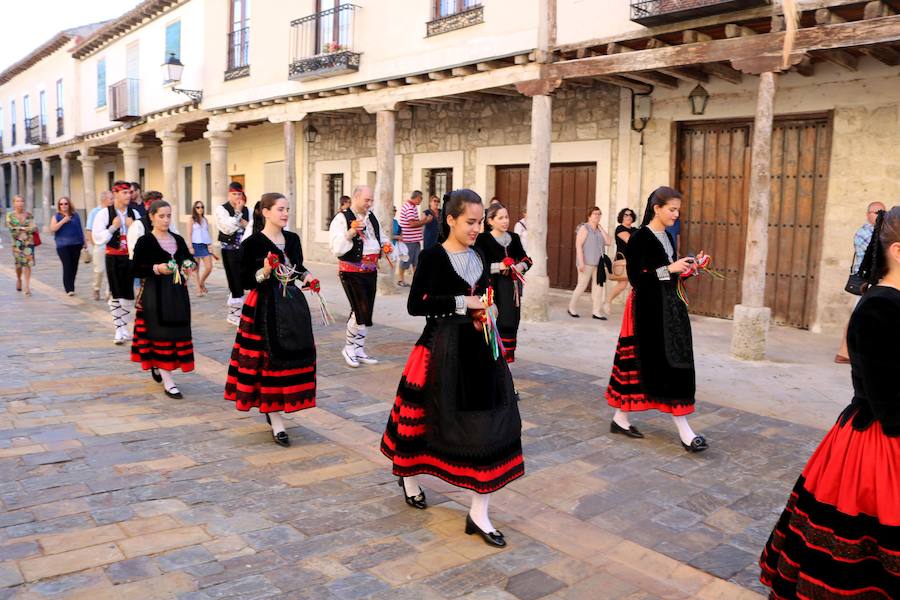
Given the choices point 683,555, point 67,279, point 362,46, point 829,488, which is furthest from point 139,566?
point 362,46

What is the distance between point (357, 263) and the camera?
739 centimetres

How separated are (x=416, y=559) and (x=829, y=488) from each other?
1.78m

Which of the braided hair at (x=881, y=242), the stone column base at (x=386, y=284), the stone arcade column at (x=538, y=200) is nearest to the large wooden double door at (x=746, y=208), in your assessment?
the stone arcade column at (x=538, y=200)

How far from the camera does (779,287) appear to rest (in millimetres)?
10180

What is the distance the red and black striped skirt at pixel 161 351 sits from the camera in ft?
20.1

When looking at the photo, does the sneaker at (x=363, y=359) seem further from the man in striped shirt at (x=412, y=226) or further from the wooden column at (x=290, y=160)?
the wooden column at (x=290, y=160)

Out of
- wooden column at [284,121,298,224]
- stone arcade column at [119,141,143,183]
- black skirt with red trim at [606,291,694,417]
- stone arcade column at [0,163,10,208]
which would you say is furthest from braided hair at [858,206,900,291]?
stone arcade column at [0,163,10,208]

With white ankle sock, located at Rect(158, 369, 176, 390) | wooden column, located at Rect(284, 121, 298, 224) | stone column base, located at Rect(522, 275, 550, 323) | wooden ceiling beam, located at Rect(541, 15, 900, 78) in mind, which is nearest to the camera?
white ankle sock, located at Rect(158, 369, 176, 390)

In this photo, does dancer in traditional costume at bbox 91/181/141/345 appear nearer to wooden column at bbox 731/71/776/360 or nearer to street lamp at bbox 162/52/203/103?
wooden column at bbox 731/71/776/360

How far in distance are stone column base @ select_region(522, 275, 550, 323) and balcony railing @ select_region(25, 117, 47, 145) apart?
93.8ft

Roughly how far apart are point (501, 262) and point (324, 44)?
967cm

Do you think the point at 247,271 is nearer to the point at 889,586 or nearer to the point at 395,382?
the point at 395,382

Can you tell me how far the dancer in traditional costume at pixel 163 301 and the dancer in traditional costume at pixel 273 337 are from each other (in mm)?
1282

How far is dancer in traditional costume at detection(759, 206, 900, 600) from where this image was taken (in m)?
2.38
